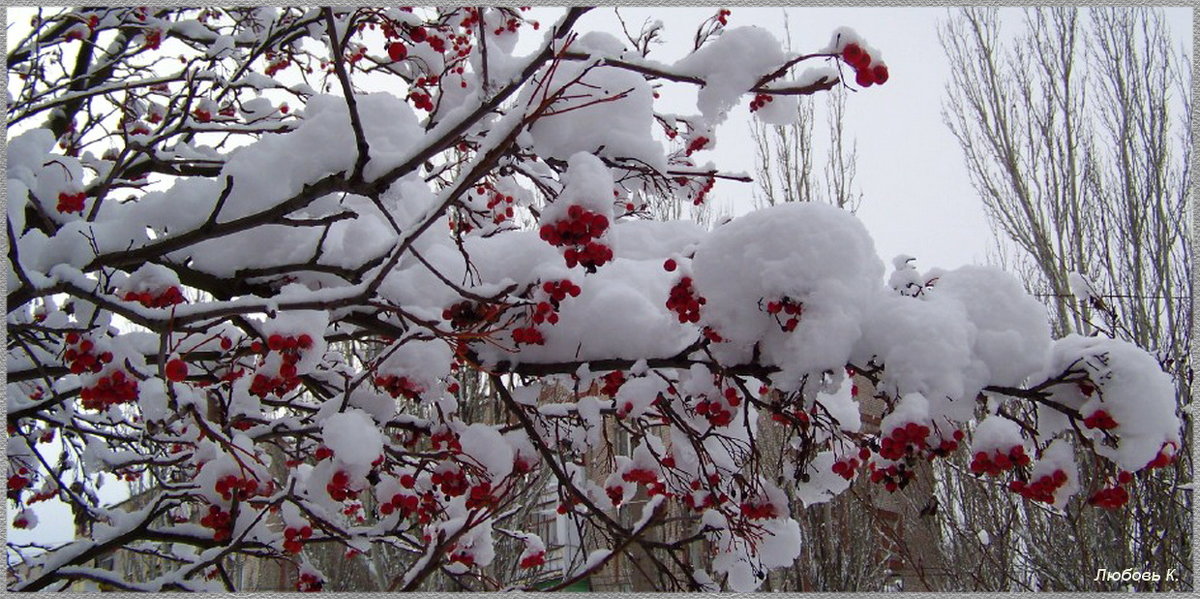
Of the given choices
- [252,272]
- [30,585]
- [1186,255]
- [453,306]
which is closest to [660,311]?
[453,306]

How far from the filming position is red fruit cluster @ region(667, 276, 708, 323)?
81.0 inches

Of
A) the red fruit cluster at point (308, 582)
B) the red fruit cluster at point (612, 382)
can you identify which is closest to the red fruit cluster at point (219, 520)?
the red fruit cluster at point (308, 582)

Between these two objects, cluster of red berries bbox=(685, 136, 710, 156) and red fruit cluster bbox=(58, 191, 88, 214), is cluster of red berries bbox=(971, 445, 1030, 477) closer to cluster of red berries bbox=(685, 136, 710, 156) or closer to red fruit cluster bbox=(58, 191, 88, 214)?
cluster of red berries bbox=(685, 136, 710, 156)

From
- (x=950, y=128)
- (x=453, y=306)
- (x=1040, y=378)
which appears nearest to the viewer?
(x=1040, y=378)

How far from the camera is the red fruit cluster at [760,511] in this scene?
2.79 meters

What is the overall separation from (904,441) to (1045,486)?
504 mm

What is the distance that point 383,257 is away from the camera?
221 centimetres

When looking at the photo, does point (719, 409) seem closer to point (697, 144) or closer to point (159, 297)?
point (697, 144)

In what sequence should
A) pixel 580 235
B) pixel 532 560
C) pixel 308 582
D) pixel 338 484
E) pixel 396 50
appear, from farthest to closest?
pixel 532 560 → pixel 308 582 → pixel 396 50 → pixel 338 484 → pixel 580 235

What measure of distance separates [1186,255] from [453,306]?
7.84 m

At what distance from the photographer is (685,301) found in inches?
81.7

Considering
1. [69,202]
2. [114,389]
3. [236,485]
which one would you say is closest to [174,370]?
[114,389]

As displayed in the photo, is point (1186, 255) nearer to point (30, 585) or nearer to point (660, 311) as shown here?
point (660, 311)

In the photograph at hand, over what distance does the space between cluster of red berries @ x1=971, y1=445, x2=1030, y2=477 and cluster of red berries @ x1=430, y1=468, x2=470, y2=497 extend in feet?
5.18
